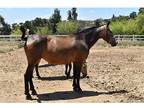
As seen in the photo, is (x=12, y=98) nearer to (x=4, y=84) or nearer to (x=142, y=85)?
(x=4, y=84)

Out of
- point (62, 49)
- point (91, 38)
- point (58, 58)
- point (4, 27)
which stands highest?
point (91, 38)

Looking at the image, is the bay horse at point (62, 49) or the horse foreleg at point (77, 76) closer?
the bay horse at point (62, 49)

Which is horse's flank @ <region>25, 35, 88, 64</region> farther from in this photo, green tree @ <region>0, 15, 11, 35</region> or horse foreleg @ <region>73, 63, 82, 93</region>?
green tree @ <region>0, 15, 11, 35</region>

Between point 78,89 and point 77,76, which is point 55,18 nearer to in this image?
point 77,76

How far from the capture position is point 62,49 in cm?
965

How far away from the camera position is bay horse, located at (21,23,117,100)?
920cm

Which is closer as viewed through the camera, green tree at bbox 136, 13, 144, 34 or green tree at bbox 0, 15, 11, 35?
green tree at bbox 136, 13, 144, 34

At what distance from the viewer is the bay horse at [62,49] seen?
920 cm

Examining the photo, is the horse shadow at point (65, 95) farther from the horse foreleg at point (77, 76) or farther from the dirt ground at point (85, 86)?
the horse foreleg at point (77, 76)

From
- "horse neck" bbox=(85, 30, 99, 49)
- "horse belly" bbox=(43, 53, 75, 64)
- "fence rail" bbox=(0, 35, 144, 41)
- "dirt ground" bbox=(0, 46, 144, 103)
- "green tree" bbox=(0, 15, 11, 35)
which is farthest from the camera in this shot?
"green tree" bbox=(0, 15, 11, 35)

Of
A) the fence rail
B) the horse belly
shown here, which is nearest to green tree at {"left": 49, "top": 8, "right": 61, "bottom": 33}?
the fence rail

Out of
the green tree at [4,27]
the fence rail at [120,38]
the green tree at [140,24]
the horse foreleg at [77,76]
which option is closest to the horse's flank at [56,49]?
the horse foreleg at [77,76]

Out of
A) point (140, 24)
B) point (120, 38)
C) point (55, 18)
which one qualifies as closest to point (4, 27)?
point (55, 18)

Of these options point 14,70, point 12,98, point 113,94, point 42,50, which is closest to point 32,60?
point 42,50
